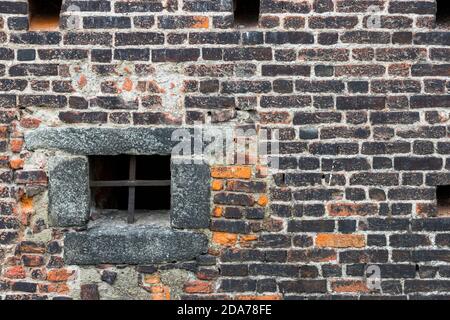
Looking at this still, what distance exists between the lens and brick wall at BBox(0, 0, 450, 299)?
10.1ft

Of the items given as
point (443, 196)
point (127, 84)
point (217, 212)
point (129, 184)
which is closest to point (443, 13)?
point (443, 196)

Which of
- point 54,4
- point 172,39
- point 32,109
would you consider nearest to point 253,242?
point 172,39

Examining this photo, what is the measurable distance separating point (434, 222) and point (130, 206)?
196 centimetres

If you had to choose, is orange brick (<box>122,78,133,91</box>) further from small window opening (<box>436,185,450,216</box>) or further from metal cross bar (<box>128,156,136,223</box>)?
small window opening (<box>436,185,450,216</box>)

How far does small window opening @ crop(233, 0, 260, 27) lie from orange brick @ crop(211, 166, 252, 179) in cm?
94

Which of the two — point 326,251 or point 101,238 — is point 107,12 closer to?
point 101,238

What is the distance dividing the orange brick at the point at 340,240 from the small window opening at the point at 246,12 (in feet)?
4.75

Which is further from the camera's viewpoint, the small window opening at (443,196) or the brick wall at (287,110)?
the small window opening at (443,196)

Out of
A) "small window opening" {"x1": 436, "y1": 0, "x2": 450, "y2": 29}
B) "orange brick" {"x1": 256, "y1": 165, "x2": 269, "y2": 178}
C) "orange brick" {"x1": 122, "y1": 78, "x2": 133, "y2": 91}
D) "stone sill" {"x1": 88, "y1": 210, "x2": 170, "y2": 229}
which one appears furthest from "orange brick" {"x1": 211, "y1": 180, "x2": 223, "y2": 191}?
"small window opening" {"x1": 436, "y1": 0, "x2": 450, "y2": 29}

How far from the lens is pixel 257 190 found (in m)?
3.13

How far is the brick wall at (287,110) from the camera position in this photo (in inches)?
122

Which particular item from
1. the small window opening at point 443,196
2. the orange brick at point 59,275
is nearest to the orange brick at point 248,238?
the orange brick at point 59,275

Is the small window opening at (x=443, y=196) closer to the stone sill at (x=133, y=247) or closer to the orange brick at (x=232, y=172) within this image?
the orange brick at (x=232, y=172)

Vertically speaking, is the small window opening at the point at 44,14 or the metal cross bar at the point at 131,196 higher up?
the small window opening at the point at 44,14
